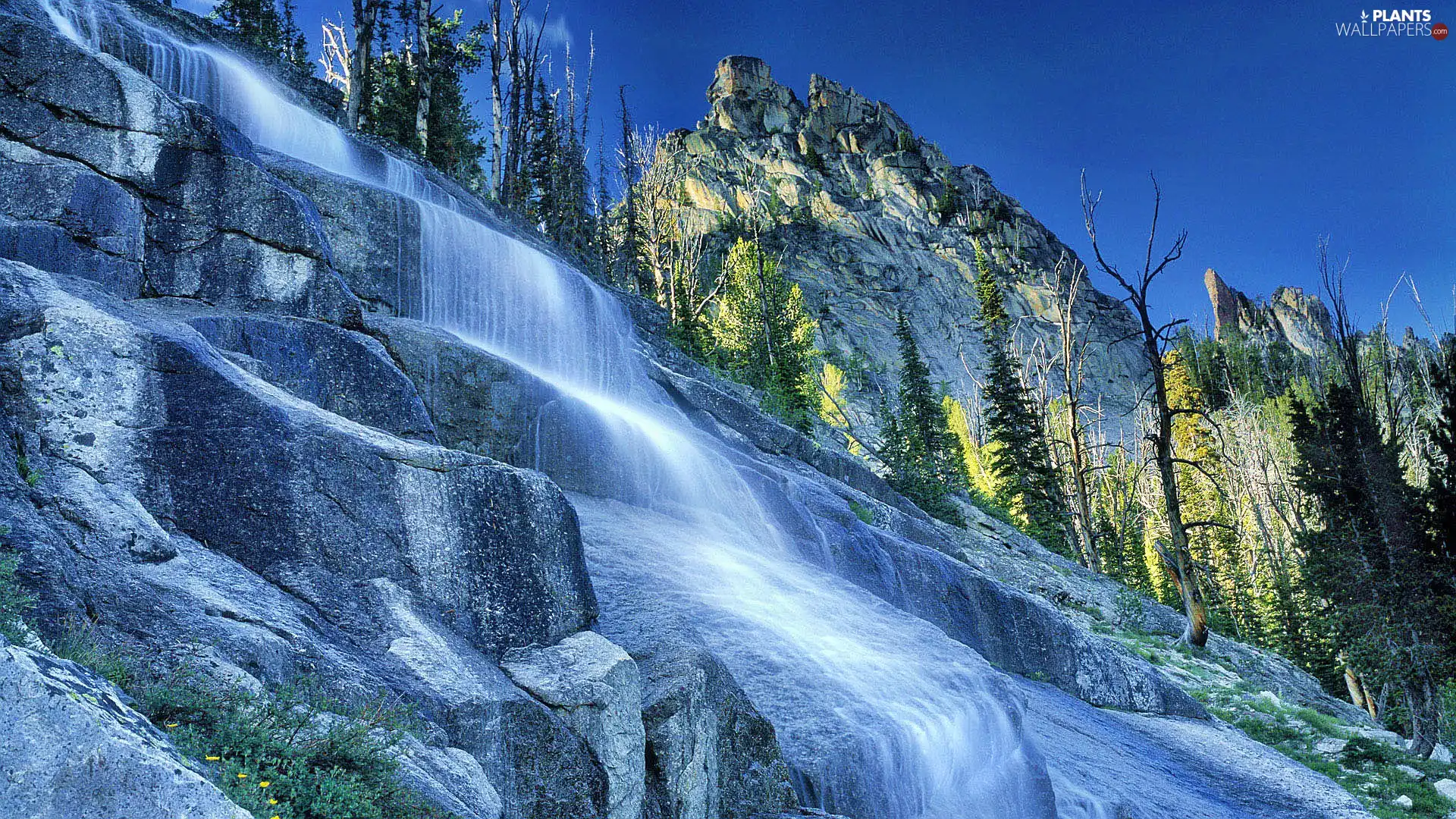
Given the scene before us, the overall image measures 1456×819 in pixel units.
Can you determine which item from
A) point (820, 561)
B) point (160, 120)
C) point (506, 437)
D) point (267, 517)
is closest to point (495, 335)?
point (506, 437)

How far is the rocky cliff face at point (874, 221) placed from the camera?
279 ft

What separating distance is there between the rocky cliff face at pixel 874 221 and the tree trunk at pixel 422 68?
5451cm

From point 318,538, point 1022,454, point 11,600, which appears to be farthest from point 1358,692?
point 11,600

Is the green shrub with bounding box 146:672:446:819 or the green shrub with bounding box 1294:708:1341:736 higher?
the green shrub with bounding box 146:672:446:819

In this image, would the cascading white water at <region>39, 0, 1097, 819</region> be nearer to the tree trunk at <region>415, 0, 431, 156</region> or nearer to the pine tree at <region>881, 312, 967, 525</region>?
the tree trunk at <region>415, 0, 431, 156</region>

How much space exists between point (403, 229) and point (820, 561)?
31.4ft

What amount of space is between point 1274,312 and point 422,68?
454 feet

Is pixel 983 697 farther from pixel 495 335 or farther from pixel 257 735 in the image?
pixel 495 335

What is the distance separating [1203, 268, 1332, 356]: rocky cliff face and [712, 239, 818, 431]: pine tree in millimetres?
98100

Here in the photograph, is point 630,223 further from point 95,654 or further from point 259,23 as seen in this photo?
point 95,654

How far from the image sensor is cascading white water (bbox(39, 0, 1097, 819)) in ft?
24.1

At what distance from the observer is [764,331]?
1588 inches

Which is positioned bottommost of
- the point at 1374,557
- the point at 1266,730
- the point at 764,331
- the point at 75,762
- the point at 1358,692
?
the point at 1358,692

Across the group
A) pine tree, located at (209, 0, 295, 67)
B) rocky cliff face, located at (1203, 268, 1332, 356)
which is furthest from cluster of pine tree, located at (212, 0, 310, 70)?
rocky cliff face, located at (1203, 268, 1332, 356)
